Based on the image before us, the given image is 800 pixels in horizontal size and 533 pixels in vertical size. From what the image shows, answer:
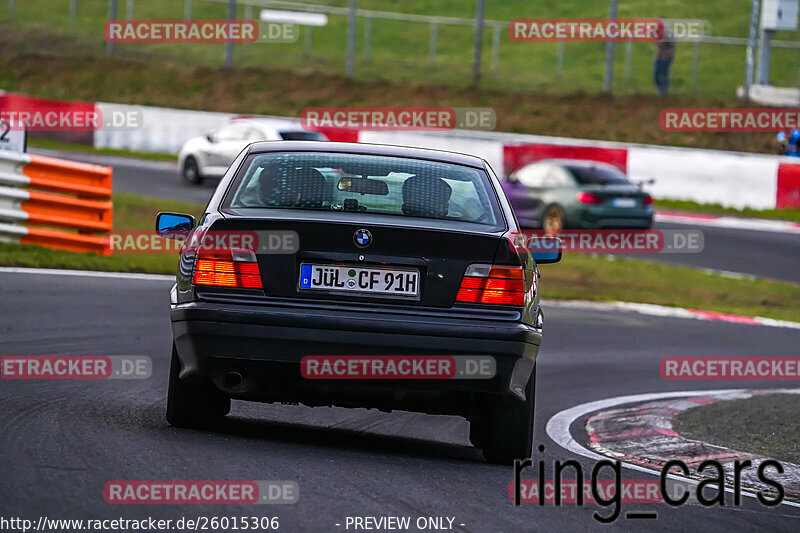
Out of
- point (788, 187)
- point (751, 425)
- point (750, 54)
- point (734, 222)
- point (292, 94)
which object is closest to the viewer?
point (751, 425)

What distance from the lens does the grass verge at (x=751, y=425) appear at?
843cm

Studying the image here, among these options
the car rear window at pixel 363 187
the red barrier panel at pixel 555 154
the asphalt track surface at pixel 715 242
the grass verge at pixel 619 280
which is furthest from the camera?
the red barrier panel at pixel 555 154

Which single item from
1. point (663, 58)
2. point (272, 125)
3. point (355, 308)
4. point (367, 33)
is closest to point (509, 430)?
point (355, 308)

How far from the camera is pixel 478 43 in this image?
32.3 meters

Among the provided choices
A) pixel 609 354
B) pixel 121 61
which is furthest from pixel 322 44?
pixel 609 354

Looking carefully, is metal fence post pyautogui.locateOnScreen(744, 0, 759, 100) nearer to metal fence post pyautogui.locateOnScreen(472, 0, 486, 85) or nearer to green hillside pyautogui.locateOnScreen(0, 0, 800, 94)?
green hillside pyautogui.locateOnScreen(0, 0, 800, 94)

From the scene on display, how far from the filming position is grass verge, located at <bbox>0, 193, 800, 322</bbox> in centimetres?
1563

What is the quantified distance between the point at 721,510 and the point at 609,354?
6.50m

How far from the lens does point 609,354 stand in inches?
496

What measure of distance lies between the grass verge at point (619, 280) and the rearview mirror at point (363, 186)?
866cm

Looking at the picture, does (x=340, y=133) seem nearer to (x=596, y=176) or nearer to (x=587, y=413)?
(x=596, y=176)

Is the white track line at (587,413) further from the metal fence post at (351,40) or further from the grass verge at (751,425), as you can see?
the metal fence post at (351,40)

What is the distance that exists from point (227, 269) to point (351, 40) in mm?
27024

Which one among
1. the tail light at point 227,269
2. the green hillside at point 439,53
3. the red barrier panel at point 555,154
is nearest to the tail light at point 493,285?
the tail light at point 227,269
